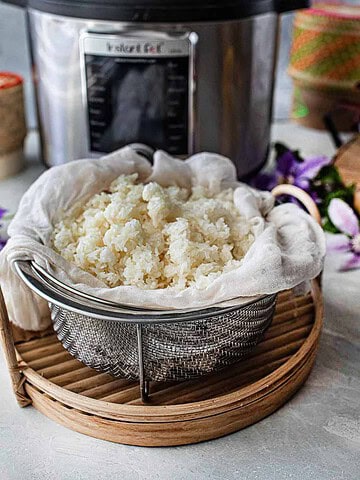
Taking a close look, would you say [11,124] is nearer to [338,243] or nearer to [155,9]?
[155,9]

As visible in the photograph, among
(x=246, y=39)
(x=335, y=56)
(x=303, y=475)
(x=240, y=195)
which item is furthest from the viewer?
(x=335, y=56)

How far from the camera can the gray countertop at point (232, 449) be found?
0.52 m

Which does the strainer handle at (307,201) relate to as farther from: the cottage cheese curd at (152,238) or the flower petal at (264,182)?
the flower petal at (264,182)

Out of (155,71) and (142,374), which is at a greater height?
(155,71)

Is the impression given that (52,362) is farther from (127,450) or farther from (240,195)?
(240,195)

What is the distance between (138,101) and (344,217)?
0.31 metres

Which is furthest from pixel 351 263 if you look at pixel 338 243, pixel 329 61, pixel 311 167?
pixel 329 61

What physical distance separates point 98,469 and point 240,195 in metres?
0.29

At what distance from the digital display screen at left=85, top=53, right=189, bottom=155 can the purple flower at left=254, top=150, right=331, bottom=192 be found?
148mm

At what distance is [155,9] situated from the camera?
788mm

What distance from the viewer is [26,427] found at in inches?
22.4

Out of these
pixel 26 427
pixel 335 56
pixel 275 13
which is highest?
pixel 275 13

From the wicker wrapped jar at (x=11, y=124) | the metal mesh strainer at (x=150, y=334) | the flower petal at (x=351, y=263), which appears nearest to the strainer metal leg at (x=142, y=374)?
the metal mesh strainer at (x=150, y=334)

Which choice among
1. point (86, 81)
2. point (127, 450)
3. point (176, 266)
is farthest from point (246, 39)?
point (127, 450)
